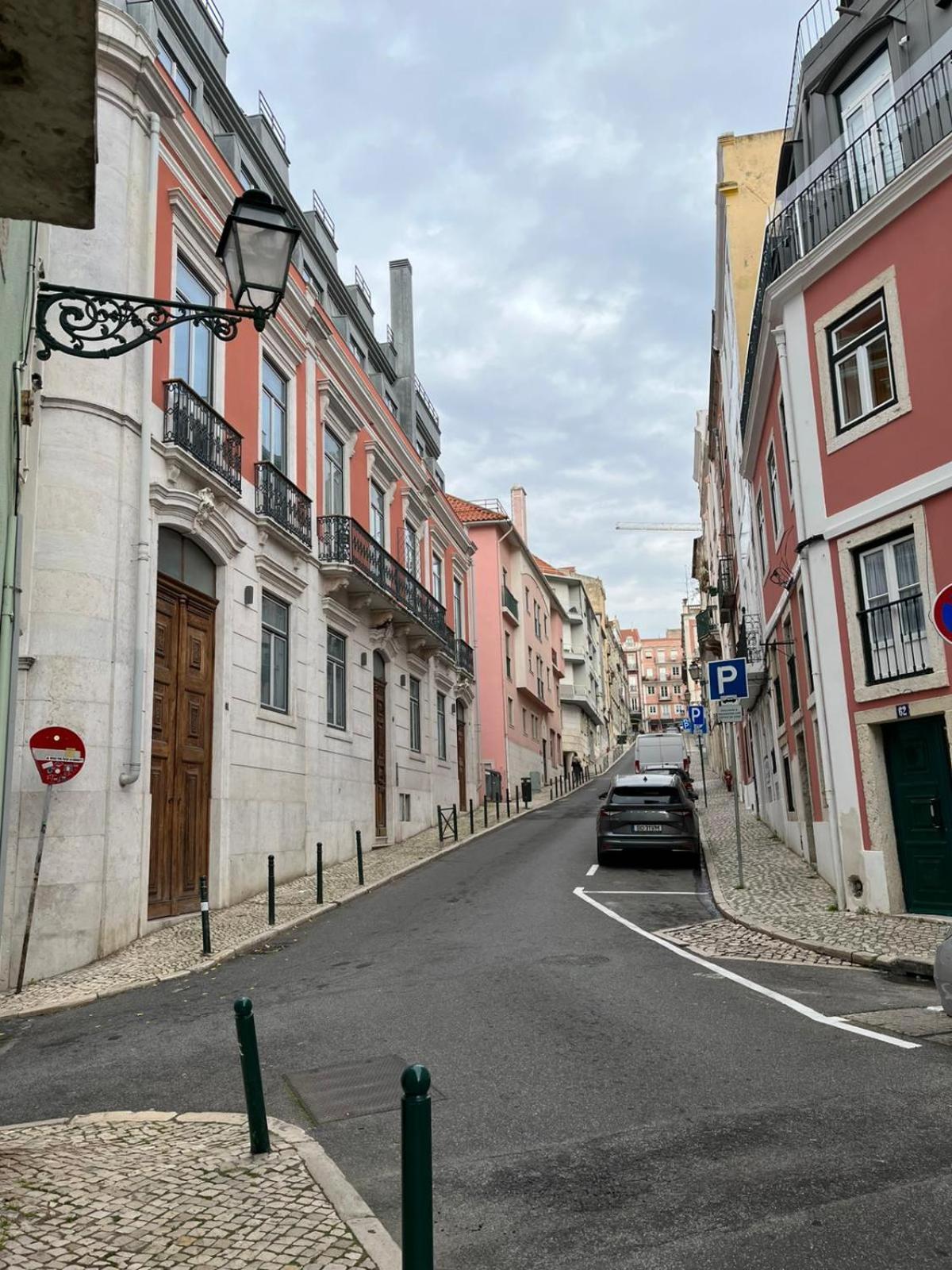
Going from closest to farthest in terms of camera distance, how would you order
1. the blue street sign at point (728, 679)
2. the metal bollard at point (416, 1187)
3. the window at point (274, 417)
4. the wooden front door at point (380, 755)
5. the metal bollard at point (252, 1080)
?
the metal bollard at point (416, 1187) < the metal bollard at point (252, 1080) < the blue street sign at point (728, 679) < the window at point (274, 417) < the wooden front door at point (380, 755)

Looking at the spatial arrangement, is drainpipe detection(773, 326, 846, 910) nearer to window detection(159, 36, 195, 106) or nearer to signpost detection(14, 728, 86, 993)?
signpost detection(14, 728, 86, 993)

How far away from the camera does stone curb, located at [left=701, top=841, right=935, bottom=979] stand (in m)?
8.90

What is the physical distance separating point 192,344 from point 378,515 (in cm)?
1027

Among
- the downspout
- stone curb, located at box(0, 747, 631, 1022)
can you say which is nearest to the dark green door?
stone curb, located at box(0, 747, 631, 1022)

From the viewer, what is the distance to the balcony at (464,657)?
32.3 metres

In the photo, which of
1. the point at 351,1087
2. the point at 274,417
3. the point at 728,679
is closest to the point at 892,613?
the point at 728,679

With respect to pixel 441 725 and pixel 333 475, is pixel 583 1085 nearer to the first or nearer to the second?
pixel 333 475

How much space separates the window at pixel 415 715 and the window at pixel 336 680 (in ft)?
18.9

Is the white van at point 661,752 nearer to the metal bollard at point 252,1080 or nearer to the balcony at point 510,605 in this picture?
the balcony at point 510,605

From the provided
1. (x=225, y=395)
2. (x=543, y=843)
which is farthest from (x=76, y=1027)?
(x=543, y=843)

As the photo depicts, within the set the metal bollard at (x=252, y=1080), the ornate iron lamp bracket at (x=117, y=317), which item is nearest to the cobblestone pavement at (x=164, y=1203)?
the metal bollard at (x=252, y=1080)

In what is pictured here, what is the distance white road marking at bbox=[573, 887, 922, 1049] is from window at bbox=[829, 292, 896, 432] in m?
6.93

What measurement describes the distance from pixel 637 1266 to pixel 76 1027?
6289 millimetres

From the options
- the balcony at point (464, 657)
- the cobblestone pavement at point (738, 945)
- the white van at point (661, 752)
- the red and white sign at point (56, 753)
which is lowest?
the cobblestone pavement at point (738, 945)
